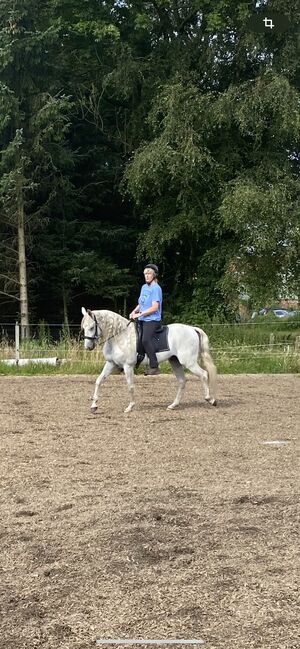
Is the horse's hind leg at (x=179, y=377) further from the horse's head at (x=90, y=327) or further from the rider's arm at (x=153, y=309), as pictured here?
the horse's head at (x=90, y=327)

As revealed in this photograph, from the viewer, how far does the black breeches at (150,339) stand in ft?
31.2

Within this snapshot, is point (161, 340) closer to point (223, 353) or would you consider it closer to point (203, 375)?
point (203, 375)

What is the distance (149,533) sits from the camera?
173 inches

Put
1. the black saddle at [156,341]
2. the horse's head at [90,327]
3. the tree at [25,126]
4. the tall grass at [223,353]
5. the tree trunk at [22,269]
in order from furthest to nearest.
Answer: the tree trunk at [22,269]
the tree at [25,126]
the tall grass at [223,353]
the black saddle at [156,341]
the horse's head at [90,327]

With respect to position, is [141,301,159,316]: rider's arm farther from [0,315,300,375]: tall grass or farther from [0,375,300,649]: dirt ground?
[0,315,300,375]: tall grass

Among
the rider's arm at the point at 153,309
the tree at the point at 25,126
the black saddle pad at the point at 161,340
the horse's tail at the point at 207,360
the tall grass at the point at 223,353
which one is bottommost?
the tall grass at the point at 223,353

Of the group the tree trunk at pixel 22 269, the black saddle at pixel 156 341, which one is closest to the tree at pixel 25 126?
the tree trunk at pixel 22 269

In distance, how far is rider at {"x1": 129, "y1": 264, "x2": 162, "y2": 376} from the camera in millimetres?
9422

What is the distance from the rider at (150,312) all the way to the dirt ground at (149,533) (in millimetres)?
1050

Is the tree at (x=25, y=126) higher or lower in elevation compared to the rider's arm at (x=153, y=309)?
higher

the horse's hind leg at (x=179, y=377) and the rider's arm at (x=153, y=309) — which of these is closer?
the rider's arm at (x=153, y=309)

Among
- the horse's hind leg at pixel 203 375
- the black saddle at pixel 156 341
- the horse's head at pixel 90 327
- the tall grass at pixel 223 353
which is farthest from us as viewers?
the tall grass at pixel 223 353

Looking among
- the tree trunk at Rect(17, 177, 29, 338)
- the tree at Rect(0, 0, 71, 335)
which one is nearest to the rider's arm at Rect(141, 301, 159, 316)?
the tree at Rect(0, 0, 71, 335)

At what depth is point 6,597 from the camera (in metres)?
3.49
